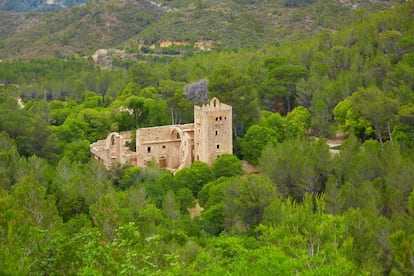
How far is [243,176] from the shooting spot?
136ft

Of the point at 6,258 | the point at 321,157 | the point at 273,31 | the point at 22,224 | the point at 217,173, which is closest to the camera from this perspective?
the point at 6,258

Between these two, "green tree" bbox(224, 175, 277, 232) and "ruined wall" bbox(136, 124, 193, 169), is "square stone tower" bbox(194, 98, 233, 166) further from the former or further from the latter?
"green tree" bbox(224, 175, 277, 232)

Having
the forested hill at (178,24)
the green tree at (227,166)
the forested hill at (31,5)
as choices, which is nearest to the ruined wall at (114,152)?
the green tree at (227,166)

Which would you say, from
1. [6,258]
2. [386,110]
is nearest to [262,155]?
[386,110]

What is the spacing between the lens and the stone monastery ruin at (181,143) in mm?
40947

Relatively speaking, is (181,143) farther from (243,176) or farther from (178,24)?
(178,24)

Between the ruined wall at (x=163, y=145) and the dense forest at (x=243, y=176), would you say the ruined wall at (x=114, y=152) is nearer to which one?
the ruined wall at (x=163, y=145)

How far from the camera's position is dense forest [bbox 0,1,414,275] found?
1889cm

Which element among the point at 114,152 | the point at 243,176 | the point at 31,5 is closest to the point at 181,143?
the point at 114,152

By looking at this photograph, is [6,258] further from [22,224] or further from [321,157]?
[321,157]

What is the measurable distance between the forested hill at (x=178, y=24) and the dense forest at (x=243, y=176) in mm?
23350

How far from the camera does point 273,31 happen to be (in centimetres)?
9050

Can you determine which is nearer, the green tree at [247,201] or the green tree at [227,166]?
the green tree at [247,201]

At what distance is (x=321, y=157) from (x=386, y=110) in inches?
317
